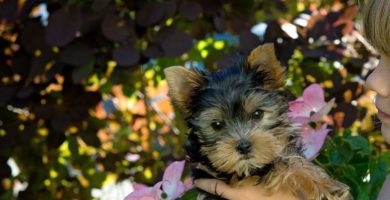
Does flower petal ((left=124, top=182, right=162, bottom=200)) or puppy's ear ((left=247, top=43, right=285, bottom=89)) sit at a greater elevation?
puppy's ear ((left=247, top=43, right=285, bottom=89))

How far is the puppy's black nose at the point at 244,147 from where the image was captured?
248 centimetres

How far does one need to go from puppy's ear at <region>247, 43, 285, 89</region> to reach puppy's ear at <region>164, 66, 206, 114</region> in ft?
0.63

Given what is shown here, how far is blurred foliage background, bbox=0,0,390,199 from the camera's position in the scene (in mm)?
3754

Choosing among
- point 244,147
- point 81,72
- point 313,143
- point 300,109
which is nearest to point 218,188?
point 244,147

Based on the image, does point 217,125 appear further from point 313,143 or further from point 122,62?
point 122,62

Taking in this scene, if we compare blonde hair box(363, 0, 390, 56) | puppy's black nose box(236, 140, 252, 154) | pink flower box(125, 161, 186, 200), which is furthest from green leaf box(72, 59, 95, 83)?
blonde hair box(363, 0, 390, 56)

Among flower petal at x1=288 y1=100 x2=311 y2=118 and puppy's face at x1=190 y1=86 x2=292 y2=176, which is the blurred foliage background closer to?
flower petal at x1=288 y1=100 x2=311 y2=118

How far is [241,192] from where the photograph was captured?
2596 mm

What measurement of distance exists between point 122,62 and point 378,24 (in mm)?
1648

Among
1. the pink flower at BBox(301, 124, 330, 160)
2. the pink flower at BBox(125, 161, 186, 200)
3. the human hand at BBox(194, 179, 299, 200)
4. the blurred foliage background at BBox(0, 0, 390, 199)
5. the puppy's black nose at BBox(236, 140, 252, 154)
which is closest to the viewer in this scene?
the puppy's black nose at BBox(236, 140, 252, 154)

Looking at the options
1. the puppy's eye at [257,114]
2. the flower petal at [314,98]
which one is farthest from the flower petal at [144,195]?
the flower petal at [314,98]

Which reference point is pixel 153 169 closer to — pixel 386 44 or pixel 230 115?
pixel 230 115

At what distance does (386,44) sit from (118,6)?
1960 mm

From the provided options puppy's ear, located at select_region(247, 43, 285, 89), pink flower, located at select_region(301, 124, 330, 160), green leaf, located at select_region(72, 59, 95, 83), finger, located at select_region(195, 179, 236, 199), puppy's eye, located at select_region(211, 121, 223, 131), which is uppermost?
green leaf, located at select_region(72, 59, 95, 83)
